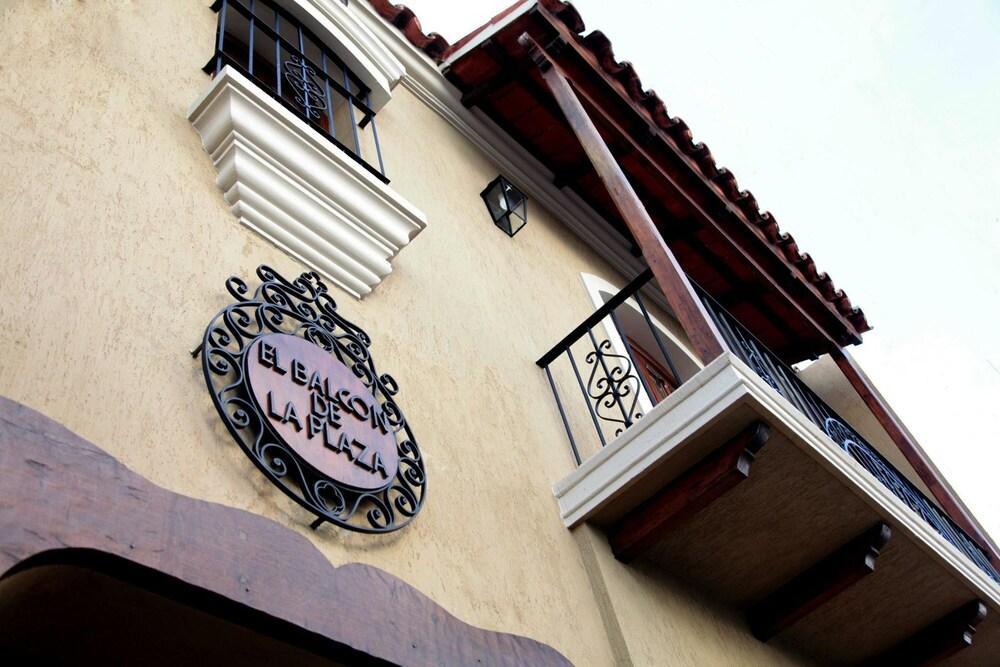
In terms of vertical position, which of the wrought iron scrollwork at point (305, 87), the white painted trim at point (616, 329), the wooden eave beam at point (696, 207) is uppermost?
the wooden eave beam at point (696, 207)

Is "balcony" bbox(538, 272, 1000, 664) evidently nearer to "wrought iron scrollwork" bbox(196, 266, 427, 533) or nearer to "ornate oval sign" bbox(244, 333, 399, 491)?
"wrought iron scrollwork" bbox(196, 266, 427, 533)

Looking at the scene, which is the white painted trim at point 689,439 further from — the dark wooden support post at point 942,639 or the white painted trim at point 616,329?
the white painted trim at point 616,329

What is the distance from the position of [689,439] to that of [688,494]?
0.82 ft

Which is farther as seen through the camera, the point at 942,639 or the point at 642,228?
the point at 942,639

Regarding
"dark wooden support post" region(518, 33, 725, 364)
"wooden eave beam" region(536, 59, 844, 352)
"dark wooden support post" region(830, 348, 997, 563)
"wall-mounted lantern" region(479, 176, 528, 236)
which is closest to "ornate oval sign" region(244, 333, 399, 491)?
"dark wooden support post" region(518, 33, 725, 364)

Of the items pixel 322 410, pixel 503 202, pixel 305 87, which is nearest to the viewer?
pixel 322 410

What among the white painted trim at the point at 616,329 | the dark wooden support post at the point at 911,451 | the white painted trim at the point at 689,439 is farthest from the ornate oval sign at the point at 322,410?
the dark wooden support post at the point at 911,451

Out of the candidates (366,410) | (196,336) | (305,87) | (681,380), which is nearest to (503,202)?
(681,380)

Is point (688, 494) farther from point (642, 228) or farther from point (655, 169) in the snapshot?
point (655, 169)

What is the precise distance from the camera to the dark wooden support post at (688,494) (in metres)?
3.74

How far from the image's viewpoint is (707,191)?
707cm

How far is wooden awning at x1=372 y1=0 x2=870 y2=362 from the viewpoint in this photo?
6148 mm

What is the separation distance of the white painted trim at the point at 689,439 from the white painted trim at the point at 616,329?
127cm

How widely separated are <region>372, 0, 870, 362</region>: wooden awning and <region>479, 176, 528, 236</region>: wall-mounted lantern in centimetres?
78
